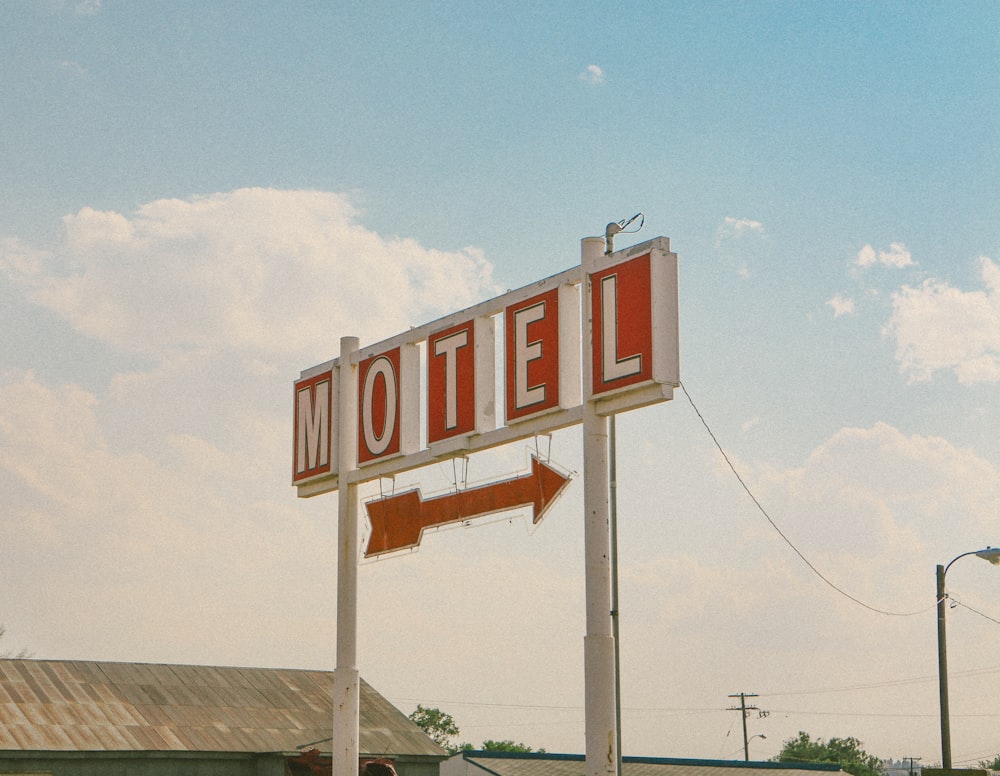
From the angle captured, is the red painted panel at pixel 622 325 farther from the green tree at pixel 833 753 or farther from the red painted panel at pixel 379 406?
the green tree at pixel 833 753

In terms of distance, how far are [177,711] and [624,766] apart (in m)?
24.1

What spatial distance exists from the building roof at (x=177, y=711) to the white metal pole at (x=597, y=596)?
44.1 ft

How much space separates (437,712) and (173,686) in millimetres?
68244

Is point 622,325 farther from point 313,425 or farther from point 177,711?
point 177,711

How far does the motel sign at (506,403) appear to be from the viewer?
15109 mm

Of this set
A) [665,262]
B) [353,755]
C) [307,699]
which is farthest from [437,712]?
[665,262]

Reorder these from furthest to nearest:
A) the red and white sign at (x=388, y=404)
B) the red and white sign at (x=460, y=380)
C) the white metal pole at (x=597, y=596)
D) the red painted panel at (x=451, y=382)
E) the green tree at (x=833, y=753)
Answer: the green tree at (x=833, y=753) → the red and white sign at (x=388, y=404) → the red painted panel at (x=451, y=382) → the red and white sign at (x=460, y=380) → the white metal pole at (x=597, y=596)

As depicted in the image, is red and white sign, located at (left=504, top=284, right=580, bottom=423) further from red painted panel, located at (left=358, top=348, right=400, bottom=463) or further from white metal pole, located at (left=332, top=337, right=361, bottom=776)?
white metal pole, located at (left=332, top=337, right=361, bottom=776)

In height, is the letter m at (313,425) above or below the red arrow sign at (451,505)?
above

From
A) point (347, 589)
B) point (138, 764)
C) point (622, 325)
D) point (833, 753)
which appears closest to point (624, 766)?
point (138, 764)

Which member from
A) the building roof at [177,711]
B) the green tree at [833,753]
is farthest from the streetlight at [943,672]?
the green tree at [833,753]

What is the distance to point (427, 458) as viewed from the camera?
715 inches

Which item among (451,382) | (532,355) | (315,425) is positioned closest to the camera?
(532,355)

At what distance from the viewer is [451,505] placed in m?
17.6
